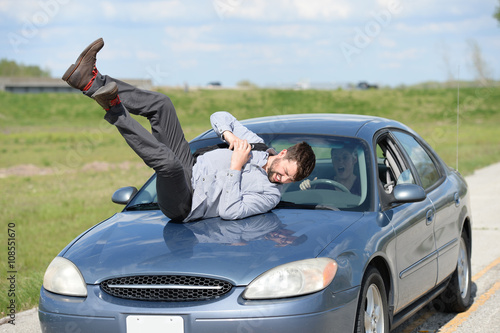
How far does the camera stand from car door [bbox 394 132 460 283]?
18.2 ft

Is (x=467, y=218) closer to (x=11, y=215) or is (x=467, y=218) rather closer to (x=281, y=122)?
(x=281, y=122)

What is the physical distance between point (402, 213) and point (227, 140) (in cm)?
130

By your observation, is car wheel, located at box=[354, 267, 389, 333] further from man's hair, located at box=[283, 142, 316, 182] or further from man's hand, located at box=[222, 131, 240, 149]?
man's hand, located at box=[222, 131, 240, 149]

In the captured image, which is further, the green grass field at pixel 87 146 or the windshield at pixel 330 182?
the green grass field at pixel 87 146

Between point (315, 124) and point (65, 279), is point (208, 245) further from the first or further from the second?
point (315, 124)

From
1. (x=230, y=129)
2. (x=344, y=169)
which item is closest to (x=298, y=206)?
(x=344, y=169)

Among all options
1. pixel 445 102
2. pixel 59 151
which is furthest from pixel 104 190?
pixel 445 102

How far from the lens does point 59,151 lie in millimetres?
33812

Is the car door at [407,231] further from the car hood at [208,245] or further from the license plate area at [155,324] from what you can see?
the license plate area at [155,324]

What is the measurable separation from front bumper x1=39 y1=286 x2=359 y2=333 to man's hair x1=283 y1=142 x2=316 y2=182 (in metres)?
1.08

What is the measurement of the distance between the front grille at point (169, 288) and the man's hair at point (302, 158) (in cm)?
127

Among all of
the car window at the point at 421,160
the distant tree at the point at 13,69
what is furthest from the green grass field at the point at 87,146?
the distant tree at the point at 13,69

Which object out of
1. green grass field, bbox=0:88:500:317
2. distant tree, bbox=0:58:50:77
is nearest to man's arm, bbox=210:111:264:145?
green grass field, bbox=0:88:500:317

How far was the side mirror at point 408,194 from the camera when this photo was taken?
187 inches
